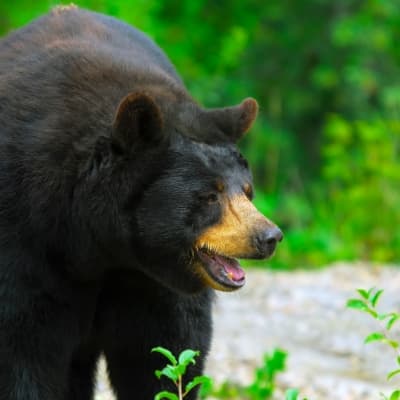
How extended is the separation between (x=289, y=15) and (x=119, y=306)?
37.0ft

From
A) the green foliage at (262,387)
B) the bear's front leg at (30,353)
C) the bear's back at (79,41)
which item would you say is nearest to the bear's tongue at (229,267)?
the bear's front leg at (30,353)

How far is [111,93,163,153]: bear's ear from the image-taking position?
4.47m

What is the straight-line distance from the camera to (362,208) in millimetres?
11344

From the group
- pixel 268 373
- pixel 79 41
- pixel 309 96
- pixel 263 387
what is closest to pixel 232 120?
pixel 79 41

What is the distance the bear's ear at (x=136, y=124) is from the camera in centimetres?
447

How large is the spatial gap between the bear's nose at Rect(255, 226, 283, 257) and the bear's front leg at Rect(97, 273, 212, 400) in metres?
0.68

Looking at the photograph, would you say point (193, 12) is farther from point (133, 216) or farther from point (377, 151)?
point (133, 216)

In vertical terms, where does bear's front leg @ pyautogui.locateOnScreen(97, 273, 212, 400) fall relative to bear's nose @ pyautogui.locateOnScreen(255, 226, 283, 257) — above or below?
below

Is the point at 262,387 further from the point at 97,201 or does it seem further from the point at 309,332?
the point at 309,332

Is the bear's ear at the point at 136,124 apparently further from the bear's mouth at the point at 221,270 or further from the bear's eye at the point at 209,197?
the bear's mouth at the point at 221,270

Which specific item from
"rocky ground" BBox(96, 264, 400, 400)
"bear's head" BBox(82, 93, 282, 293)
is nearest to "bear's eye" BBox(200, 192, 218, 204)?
"bear's head" BBox(82, 93, 282, 293)

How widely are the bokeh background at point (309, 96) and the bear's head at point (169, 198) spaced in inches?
216

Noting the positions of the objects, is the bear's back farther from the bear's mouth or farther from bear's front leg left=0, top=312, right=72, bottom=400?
bear's front leg left=0, top=312, right=72, bottom=400

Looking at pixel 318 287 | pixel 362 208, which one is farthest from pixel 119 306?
pixel 362 208
